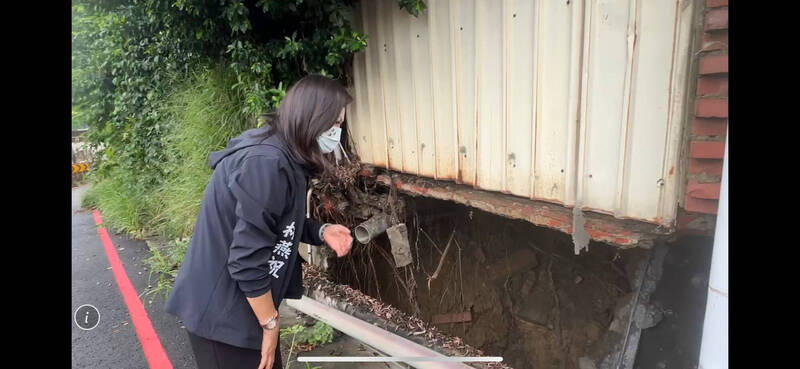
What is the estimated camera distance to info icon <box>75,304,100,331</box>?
440cm

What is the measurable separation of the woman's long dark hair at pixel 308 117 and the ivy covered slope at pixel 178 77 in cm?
146

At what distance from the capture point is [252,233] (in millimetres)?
1655

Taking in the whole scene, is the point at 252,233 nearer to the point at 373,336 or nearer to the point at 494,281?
the point at 373,336

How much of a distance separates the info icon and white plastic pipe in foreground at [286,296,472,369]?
2528 millimetres

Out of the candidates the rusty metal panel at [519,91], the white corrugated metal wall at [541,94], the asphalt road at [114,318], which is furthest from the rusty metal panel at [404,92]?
the asphalt road at [114,318]

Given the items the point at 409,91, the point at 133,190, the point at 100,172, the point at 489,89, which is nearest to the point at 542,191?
the point at 489,89

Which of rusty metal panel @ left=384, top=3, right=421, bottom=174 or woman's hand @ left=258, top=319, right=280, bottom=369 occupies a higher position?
rusty metal panel @ left=384, top=3, right=421, bottom=174

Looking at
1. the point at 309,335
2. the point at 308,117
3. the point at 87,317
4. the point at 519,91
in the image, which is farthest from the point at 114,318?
the point at 519,91

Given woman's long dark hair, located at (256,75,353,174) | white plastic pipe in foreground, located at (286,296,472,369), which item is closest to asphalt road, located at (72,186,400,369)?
white plastic pipe in foreground, located at (286,296,472,369)

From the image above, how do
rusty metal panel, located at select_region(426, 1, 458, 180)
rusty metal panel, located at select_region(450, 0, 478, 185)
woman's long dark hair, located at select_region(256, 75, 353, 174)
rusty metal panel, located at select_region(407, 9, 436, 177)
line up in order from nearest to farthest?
woman's long dark hair, located at select_region(256, 75, 353, 174) < rusty metal panel, located at select_region(450, 0, 478, 185) < rusty metal panel, located at select_region(426, 1, 458, 180) < rusty metal panel, located at select_region(407, 9, 436, 177)

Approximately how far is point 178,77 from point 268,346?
200 inches

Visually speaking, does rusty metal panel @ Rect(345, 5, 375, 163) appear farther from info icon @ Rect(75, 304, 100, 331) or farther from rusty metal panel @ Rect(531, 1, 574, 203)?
info icon @ Rect(75, 304, 100, 331)

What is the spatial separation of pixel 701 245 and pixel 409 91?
2.19 m

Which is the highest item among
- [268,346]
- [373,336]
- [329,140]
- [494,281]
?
[329,140]
